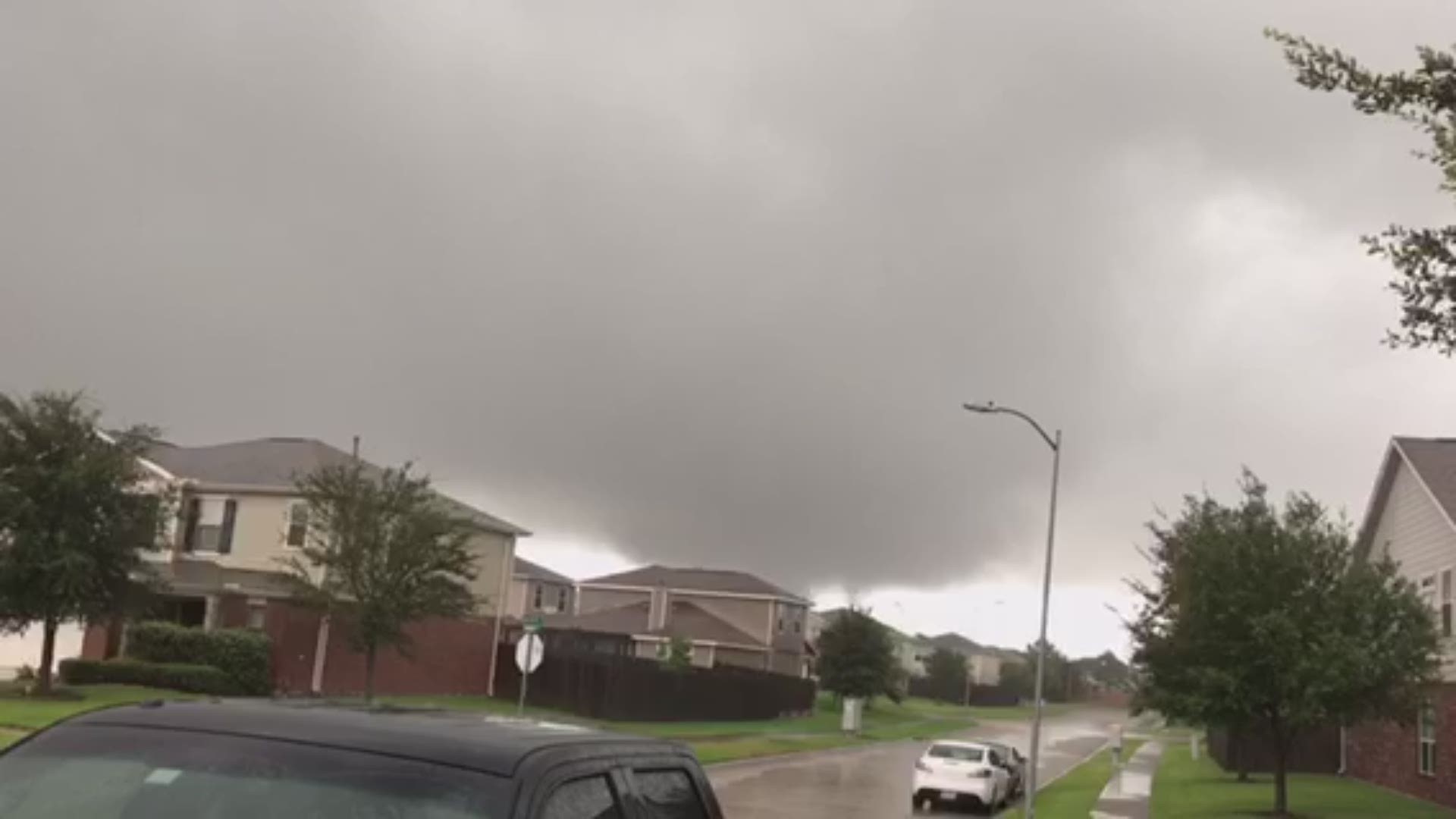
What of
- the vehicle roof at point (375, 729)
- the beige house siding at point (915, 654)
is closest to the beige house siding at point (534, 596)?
the vehicle roof at point (375, 729)

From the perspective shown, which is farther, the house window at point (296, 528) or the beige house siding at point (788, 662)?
the beige house siding at point (788, 662)

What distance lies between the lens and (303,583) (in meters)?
34.9

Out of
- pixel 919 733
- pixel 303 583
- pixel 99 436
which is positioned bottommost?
pixel 919 733

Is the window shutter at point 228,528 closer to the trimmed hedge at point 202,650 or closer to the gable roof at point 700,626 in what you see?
the trimmed hedge at point 202,650

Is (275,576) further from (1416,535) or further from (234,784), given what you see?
(234,784)

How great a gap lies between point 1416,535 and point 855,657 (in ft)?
110

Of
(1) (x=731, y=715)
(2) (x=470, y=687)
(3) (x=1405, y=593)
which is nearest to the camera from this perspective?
(3) (x=1405, y=593)

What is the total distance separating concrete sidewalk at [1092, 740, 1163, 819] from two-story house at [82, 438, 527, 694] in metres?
17.0

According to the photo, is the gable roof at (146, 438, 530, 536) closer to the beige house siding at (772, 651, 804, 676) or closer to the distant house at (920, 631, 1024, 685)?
the beige house siding at (772, 651, 804, 676)

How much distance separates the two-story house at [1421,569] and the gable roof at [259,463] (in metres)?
25.6

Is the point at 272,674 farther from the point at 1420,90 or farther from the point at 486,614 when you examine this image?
the point at 1420,90

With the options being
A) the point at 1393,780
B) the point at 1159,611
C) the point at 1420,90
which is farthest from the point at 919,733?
the point at 1420,90

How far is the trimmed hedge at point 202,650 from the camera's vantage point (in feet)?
121

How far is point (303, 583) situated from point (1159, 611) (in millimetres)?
20620
